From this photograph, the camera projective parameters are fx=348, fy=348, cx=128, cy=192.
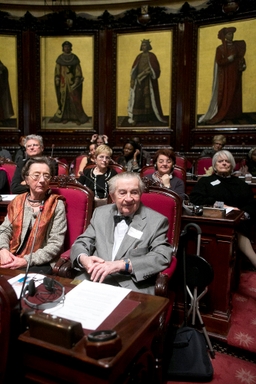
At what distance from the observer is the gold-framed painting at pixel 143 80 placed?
300 inches

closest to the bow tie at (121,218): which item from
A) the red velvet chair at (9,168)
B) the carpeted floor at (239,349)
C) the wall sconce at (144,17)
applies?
the carpeted floor at (239,349)

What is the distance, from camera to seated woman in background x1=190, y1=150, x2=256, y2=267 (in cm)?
345

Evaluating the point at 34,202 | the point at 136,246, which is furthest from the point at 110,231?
the point at 34,202

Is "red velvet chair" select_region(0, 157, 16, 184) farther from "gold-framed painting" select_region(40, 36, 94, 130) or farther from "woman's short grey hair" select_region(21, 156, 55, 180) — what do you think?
"gold-framed painting" select_region(40, 36, 94, 130)

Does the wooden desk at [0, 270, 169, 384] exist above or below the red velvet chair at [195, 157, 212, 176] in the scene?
below

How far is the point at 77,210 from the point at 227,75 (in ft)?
18.4

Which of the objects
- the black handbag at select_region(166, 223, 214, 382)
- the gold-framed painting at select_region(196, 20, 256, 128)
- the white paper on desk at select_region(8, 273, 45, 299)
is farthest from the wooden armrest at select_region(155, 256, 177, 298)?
the gold-framed painting at select_region(196, 20, 256, 128)

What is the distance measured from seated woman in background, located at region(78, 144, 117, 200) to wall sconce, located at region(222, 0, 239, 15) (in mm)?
4365

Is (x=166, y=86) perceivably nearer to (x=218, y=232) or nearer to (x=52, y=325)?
(x=218, y=232)

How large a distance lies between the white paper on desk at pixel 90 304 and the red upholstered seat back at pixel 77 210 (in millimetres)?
1042

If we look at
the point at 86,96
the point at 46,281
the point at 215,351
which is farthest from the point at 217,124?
the point at 46,281

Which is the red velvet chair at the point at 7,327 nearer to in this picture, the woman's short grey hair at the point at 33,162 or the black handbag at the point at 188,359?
the black handbag at the point at 188,359

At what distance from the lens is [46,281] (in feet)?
5.20

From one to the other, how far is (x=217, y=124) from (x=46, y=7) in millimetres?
4633
